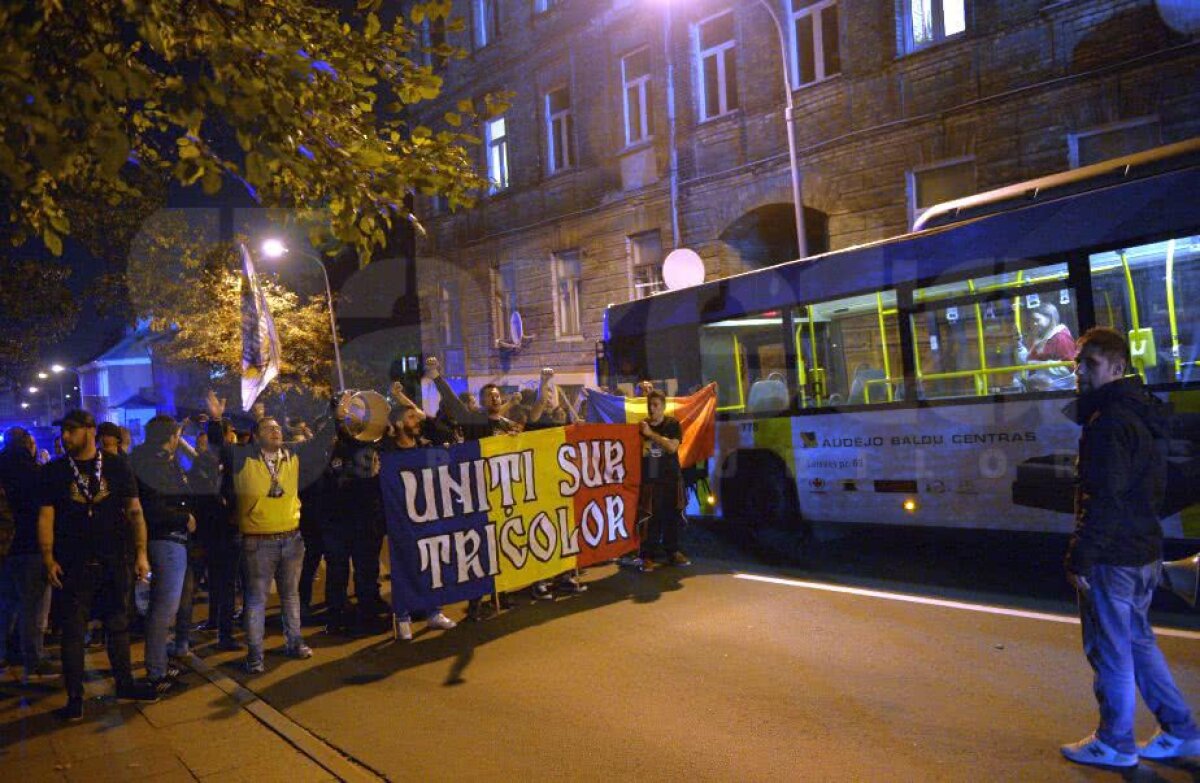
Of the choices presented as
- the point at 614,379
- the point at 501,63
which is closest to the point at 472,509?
the point at 614,379

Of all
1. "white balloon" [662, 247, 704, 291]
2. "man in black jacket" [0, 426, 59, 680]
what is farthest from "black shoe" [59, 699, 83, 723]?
"white balloon" [662, 247, 704, 291]

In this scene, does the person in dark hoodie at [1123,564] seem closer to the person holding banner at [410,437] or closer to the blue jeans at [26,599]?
the person holding banner at [410,437]

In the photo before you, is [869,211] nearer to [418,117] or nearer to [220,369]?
[418,117]

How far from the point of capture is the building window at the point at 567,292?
81.0 ft

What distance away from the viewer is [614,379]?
14297mm

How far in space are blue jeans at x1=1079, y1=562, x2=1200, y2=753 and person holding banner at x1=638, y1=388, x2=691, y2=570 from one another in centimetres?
585

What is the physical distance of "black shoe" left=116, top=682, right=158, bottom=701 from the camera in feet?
21.8

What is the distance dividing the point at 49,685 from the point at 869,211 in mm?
15090

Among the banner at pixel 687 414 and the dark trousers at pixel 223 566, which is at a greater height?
the banner at pixel 687 414

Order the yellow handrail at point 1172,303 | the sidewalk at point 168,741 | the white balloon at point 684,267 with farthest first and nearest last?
the white balloon at point 684,267 → the yellow handrail at point 1172,303 → the sidewalk at point 168,741

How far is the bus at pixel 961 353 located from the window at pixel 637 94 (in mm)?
11083

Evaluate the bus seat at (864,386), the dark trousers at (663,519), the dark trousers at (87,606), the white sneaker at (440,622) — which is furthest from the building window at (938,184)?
the dark trousers at (87,606)

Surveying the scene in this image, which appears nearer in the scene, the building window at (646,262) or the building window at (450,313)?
the building window at (646,262)

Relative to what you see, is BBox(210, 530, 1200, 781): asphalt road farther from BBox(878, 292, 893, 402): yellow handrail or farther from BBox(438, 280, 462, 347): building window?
BBox(438, 280, 462, 347): building window
